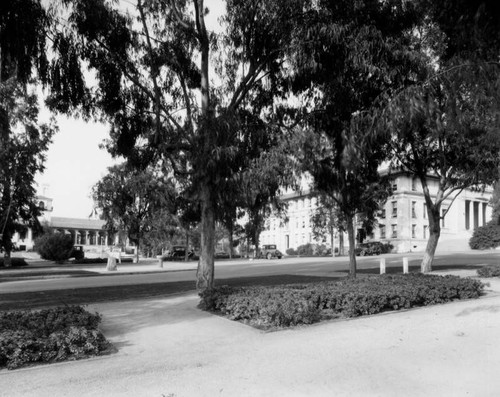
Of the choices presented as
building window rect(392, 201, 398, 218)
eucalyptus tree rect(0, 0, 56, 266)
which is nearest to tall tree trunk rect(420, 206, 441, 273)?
eucalyptus tree rect(0, 0, 56, 266)

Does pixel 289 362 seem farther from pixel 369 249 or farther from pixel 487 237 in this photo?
pixel 487 237

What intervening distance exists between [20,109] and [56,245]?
28.3m

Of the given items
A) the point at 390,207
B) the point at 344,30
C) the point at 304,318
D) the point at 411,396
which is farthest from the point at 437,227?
the point at 390,207

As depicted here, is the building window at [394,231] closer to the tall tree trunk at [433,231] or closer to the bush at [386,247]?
the bush at [386,247]

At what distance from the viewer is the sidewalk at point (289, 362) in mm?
4848

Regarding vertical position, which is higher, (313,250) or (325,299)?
(325,299)

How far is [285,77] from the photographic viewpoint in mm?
13625

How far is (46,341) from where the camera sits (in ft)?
19.7

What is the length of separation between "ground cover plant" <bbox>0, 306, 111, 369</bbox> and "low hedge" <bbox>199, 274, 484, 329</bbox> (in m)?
2.84

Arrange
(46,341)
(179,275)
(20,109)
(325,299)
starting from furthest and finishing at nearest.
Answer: (179,275) → (20,109) → (325,299) → (46,341)

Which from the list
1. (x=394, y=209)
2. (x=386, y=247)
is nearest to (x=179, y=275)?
(x=386, y=247)

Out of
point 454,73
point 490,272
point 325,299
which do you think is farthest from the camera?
point 490,272

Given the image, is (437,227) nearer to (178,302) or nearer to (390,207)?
(178,302)

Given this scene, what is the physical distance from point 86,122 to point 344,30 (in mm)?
8261
